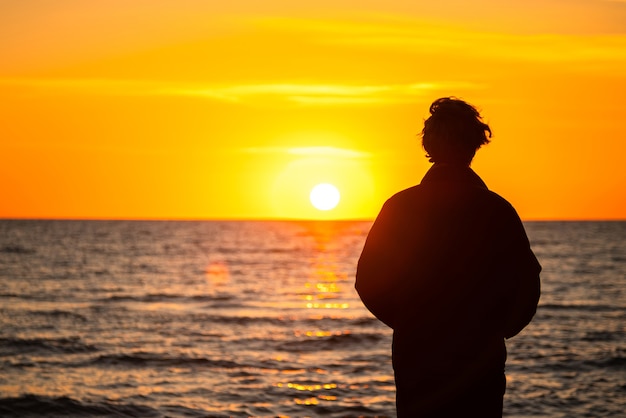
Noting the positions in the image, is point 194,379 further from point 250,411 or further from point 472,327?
point 472,327

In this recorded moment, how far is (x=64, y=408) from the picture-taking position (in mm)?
13938

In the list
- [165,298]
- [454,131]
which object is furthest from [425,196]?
[165,298]

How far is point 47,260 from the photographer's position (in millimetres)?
53906

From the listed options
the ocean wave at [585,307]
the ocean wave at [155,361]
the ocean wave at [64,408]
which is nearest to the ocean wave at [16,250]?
the ocean wave at [585,307]

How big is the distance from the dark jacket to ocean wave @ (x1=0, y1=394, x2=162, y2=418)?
10561 millimetres

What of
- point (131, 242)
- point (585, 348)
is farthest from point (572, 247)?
point (585, 348)

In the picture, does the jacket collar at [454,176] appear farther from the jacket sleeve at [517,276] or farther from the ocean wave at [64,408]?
the ocean wave at [64,408]

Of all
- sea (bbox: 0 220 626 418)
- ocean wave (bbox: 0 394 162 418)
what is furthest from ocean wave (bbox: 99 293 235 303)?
ocean wave (bbox: 0 394 162 418)

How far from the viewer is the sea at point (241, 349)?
14422 mm

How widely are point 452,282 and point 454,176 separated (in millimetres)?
449

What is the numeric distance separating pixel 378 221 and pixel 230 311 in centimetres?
2531

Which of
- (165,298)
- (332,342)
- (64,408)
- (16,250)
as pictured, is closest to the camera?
(64,408)

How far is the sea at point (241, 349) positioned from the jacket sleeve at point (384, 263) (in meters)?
10.2

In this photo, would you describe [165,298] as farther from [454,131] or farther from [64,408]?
[454,131]
